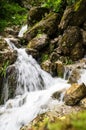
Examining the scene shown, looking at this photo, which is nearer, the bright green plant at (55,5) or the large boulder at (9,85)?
the large boulder at (9,85)

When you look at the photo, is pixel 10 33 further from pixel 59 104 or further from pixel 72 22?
pixel 59 104

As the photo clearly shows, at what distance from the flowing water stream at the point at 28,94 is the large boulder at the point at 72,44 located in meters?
1.68

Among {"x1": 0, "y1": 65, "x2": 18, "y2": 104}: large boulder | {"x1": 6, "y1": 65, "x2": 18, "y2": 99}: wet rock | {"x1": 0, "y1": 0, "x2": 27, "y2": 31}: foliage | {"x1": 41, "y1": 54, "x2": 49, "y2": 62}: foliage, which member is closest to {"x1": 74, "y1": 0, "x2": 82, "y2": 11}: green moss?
{"x1": 41, "y1": 54, "x2": 49, "y2": 62}: foliage

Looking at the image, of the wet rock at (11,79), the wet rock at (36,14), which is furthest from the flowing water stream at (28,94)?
the wet rock at (36,14)

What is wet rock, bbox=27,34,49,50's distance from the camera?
47.2 feet

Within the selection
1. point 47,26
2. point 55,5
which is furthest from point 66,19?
point 55,5

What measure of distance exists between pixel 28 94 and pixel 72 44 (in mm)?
3879

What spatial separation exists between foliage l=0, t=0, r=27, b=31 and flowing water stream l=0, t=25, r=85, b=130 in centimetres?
848

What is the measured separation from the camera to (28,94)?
11.4 metres

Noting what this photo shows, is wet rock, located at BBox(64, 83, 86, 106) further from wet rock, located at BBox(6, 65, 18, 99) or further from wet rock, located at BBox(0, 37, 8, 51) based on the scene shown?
wet rock, located at BBox(0, 37, 8, 51)

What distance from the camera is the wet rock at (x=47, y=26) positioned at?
1541 cm

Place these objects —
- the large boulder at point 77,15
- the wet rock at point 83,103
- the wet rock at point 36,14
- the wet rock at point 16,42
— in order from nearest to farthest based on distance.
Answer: the wet rock at point 83,103
the large boulder at point 77,15
the wet rock at point 16,42
the wet rock at point 36,14

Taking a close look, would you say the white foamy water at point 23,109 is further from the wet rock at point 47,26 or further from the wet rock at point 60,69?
the wet rock at point 47,26

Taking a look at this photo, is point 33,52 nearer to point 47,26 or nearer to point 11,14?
point 47,26
